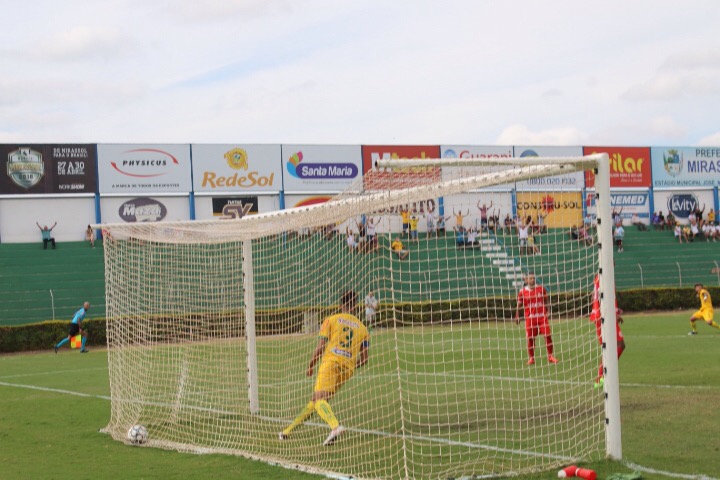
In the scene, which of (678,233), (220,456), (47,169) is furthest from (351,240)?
(678,233)

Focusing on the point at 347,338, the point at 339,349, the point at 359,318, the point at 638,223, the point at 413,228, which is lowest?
the point at 339,349

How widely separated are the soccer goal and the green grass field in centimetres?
42

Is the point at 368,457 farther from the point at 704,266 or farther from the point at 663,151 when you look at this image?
the point at 663,151

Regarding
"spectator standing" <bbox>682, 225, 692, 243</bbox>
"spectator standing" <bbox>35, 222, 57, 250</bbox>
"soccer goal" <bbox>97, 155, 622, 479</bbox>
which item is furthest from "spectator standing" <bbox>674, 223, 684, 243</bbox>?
"soccer goal" <bbox>97, 155, 622, 479</bbox>

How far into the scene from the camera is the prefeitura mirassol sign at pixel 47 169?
125 ft

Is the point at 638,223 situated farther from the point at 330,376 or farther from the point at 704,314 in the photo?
the point at 330,376

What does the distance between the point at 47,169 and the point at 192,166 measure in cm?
606

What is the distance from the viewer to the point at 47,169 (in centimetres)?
3881

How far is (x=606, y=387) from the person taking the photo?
8.14m

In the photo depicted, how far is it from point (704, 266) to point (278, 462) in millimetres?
34763

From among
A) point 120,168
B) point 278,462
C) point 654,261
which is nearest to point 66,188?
point 120,168

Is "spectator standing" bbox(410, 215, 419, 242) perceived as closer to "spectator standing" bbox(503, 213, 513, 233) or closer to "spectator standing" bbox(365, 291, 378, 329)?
"spectator standing" bbox(365, 291, 378, 329)

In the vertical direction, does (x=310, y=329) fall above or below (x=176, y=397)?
above

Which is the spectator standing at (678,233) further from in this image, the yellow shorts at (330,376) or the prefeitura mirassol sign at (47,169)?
the yellow shorts at (330,376)
